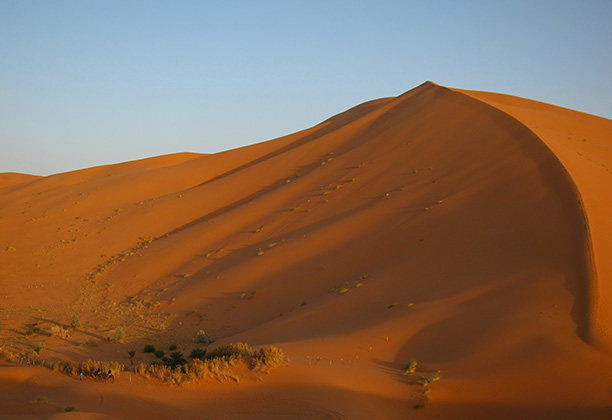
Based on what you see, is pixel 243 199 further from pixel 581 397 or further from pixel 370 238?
pixel 581 397

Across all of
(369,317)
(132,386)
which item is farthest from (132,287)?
(132,386)

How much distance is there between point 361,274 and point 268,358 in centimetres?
700

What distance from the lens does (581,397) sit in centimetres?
762

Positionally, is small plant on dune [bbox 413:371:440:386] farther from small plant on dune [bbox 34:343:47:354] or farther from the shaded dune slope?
small plant on dune [bbox 34:343:47:354]

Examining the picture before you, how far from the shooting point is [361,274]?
15.1 meters

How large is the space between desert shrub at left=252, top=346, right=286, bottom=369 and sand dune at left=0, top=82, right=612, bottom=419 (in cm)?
24

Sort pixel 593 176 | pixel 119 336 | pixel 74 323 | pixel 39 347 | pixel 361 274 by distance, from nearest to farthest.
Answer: pixel 39 347 < pixel 119 336 < pixel 74 323 < pixel 361 274 < pixel 593 176

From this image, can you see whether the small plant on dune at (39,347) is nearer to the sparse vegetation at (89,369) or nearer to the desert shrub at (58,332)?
the desert shrub at (58,332)

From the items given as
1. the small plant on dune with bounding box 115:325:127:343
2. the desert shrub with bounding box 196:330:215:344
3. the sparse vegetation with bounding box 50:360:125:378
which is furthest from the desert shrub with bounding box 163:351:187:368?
the small plant on dune with bounding box 115:325:127:343

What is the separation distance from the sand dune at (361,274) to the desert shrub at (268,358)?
0.24 m

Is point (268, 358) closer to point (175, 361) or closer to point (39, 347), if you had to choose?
point (175, 361)

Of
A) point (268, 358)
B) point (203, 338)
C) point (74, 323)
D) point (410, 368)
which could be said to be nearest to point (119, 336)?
point (74, 323)

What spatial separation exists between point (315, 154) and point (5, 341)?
19.2m

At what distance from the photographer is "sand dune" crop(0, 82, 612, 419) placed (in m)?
7.84
